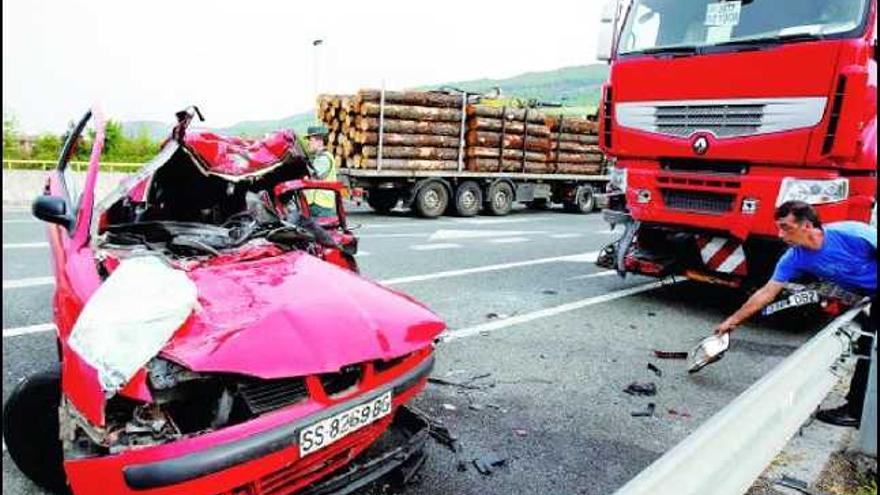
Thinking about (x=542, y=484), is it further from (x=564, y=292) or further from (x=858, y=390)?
(x=564, y=292)

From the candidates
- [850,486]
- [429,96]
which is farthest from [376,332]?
[429,96]

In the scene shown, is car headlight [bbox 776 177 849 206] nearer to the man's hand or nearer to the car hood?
the man's hand

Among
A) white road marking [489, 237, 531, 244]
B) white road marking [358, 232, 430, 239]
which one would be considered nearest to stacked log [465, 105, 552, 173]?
white road marking [489, 237, 531, 244]

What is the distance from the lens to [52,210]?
3023mm

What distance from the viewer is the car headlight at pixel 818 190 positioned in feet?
17.3

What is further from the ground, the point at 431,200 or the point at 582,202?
the point at 431,200

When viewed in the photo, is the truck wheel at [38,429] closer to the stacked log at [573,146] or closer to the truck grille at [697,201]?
the truck grille at [697,201]

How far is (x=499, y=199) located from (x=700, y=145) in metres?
11.0

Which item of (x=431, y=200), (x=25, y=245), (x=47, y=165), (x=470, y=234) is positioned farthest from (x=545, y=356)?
(x=47, y=165)

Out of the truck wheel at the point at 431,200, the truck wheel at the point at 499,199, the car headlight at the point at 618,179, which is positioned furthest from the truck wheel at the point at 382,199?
the car headlight at the point at 618,179

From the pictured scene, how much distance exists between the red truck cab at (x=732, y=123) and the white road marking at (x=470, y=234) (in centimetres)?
477

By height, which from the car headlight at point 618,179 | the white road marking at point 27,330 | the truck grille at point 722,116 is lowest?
the white road marking at point 27,330

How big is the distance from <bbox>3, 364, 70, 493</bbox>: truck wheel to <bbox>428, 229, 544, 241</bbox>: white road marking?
27.3ft

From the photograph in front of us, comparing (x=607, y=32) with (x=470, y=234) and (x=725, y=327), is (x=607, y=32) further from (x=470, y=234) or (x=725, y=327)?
(x=470, y=234)
